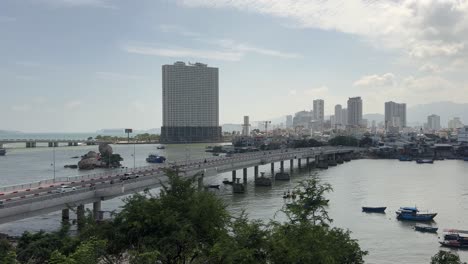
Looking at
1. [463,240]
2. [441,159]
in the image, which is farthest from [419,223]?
[441,159]

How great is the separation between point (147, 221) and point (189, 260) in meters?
2.09

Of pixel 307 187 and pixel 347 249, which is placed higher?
pixel 307 187

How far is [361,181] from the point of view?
188 feet

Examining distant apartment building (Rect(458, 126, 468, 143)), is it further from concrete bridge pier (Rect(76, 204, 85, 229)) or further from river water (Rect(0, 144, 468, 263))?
concrete bridge pier (Rect(76, 204, 85, 229))

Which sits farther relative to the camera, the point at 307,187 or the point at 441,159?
the point at 441,159

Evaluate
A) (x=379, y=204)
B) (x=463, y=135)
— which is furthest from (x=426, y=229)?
(x=463, y=135)

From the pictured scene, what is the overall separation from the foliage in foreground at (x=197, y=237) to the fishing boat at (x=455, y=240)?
14.0 meters

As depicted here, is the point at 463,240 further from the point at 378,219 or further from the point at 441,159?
the point at 441,159

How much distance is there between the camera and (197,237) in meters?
14.2

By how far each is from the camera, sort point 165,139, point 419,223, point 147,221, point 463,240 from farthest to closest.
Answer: point 165,139 < point 419,223 < point 463,240 < point 147,221

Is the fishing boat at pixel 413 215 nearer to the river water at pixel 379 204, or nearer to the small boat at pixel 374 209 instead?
the river water at pixel 379 204

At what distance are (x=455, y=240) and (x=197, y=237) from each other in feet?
63.2

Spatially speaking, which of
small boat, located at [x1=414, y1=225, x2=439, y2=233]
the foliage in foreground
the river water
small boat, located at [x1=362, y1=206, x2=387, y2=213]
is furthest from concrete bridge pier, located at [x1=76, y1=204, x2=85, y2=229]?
small boat, located at [x1=362, y1=206, x2=387, y2=213]

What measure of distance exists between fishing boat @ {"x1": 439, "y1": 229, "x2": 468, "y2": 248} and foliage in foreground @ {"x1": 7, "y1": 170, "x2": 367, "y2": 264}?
552 inches
